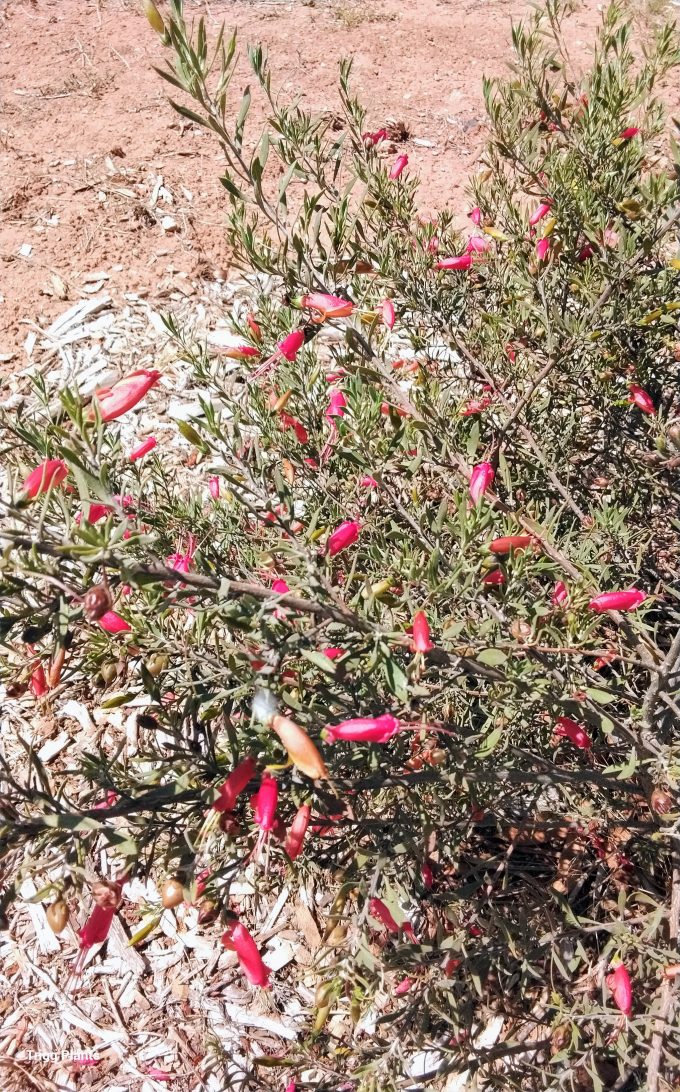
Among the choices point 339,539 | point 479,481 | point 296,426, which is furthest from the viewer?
point 296,426

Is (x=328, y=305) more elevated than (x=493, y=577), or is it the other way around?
(x=328, y=305)

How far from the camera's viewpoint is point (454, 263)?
2.59 metres

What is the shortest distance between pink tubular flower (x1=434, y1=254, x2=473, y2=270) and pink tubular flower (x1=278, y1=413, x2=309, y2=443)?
2.53ft

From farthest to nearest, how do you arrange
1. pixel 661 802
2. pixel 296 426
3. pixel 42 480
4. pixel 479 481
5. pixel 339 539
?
pixel 296 426 < pixel 661 802 < pixel 479 481 < pixel 339 539 < pixel 42 480

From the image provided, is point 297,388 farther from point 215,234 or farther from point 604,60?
point 215,234

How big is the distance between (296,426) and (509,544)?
34.0 inches

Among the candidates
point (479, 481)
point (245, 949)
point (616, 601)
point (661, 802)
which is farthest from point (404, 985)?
point (479, 481)

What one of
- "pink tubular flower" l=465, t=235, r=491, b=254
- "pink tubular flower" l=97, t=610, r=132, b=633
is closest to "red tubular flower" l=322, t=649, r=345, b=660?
"pink tubular flower" l=97, t=610, r=132, b=633

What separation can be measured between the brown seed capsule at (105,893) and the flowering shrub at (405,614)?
4cm

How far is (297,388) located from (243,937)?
1.44m

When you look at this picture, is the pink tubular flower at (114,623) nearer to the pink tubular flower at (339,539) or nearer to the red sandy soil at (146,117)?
the pink tubular flower at (339,539)

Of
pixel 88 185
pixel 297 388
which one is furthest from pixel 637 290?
pixel 88 185

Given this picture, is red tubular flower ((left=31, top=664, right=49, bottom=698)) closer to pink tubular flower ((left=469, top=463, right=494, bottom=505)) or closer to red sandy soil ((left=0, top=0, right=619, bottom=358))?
pink tubular flower ((left=469, top=463, right=494, bottom=505))

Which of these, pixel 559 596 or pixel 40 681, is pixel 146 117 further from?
pixel 559 596
